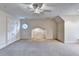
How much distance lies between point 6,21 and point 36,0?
7168 millimetres

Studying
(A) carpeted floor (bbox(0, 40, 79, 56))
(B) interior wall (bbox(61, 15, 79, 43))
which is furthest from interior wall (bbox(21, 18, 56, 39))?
(A) carpeted floor (bbox(0, 40, 79, 56))

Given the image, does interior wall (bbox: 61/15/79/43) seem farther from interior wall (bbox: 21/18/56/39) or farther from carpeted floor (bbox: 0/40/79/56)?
interior wall (bbox: 21/18/56/39)

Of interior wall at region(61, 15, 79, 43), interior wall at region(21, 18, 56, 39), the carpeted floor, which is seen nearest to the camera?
the carpeted floor

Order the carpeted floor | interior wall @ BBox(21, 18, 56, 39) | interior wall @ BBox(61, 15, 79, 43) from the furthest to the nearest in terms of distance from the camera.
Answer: interior wall @ BBox(21, 18, 56, 39)
interior wall @ BBox(61, 15, 79, 43)
the carpeted floor

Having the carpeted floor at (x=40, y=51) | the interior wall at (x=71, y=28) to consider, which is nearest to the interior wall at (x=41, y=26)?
the interior wall at (x=71, y=28)

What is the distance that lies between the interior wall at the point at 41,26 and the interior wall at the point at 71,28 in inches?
137

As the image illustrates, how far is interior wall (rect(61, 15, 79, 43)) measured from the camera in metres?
9.38

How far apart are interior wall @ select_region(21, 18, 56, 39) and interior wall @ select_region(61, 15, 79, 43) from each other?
3478 mm

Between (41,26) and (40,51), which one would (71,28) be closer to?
(41,26)

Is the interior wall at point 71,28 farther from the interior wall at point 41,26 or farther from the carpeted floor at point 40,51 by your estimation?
the interior wall at point 41,26

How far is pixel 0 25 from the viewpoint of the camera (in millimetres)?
6934

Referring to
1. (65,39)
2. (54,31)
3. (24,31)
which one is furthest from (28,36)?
(65,39)

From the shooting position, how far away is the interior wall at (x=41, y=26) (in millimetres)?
12695

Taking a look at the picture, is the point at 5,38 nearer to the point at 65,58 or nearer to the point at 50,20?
the point at 50,20
